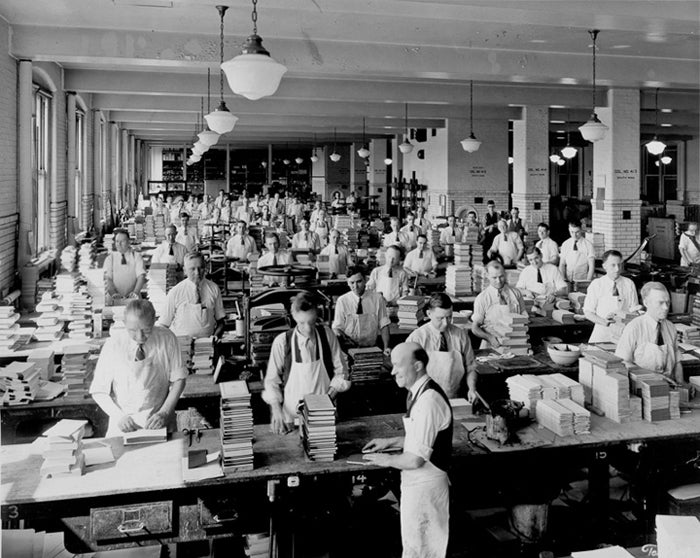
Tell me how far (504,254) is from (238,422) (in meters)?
10.6

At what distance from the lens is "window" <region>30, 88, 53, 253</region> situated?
12.3 meters

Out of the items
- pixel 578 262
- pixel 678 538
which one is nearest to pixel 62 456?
pixel 678 538

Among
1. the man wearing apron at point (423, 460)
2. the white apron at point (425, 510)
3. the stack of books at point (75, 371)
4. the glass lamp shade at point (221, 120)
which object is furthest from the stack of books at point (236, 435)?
the glass lamp shade at point (221, 120)

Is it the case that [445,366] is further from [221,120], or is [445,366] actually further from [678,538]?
[221,120]

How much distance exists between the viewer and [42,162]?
1292cm

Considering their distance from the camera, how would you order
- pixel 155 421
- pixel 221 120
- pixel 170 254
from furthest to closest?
pixel 170 254
pixel 221 120
pixel 155 421

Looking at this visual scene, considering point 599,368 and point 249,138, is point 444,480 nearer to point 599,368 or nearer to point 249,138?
point 599,368

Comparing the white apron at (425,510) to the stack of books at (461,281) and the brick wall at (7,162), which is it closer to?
the stack of books at (461,281)

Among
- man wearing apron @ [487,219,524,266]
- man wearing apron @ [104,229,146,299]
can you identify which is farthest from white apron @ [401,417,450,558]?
man wearing apron @ [487,219,524,266]

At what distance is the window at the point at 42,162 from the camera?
12.3 m

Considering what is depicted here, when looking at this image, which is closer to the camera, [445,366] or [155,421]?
[155,421]

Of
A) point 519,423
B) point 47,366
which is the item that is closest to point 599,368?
point 519,423

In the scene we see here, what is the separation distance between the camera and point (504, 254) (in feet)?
47.1

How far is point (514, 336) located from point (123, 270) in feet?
16.7
